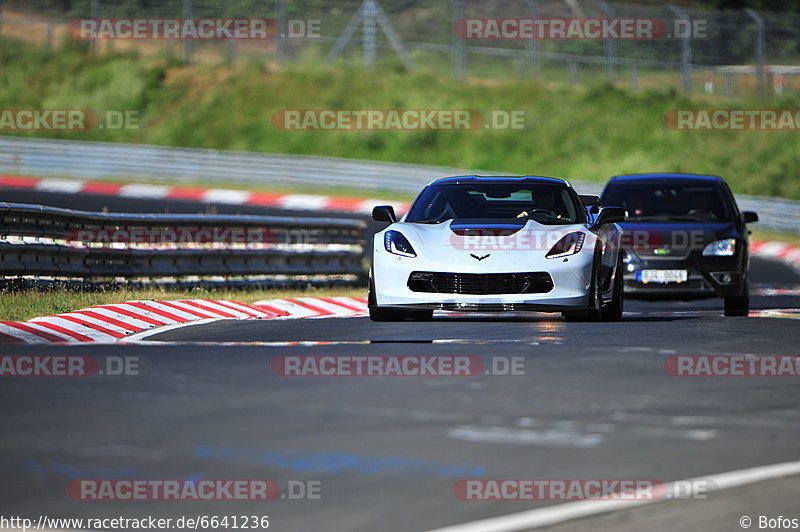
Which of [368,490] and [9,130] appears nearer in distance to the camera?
[368,490]

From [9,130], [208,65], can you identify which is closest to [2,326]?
[9,130]

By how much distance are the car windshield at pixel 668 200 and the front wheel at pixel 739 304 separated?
133cm

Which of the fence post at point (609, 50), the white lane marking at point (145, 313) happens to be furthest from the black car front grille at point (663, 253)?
the fence post at point (609, 50)

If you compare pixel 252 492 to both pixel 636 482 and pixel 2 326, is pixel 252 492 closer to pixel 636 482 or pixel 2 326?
pixel 636 482

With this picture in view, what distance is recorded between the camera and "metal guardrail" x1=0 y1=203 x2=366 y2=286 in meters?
14.8

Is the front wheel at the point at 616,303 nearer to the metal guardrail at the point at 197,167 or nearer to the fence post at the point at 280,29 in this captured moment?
the metal guardrail at the point at 197,167

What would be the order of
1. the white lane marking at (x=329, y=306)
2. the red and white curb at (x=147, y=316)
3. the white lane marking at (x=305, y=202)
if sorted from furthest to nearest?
the white lane marking at (x=305, y=202), the white lane marking at (x=329, y=306), the red and white curb at (x=147, y=316)

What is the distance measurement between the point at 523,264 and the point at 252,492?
6.69m

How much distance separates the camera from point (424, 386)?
869cm

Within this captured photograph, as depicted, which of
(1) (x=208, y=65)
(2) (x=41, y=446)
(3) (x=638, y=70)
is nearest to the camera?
(2) (x=41, y=446)

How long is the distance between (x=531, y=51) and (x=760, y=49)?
6.80 metres

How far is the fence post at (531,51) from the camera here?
127ft

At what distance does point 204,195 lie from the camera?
34906 millimetres

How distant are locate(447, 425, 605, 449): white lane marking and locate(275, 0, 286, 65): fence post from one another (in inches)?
1364
